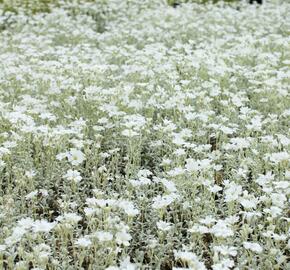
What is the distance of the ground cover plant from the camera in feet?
10.8

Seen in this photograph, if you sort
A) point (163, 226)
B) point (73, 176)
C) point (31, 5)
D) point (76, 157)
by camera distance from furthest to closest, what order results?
point (31, 5), point (76, 157), point (73, 176), point (163, 226)

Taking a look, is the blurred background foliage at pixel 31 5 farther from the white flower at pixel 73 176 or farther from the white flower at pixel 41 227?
the white flower at pixel 41 227

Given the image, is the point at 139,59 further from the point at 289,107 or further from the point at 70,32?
the point at 70,32

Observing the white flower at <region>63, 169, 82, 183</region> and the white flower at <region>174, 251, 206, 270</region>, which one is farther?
the white flower at <region>63, 169, 82, 183</region>

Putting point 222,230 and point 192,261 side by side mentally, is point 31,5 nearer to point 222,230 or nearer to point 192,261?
point 222,230

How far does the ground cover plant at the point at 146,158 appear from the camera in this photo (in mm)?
3293

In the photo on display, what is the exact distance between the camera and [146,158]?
4.65 metres

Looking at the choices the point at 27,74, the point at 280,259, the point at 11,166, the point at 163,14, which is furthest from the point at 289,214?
the point at 163,14

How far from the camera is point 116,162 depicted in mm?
4348

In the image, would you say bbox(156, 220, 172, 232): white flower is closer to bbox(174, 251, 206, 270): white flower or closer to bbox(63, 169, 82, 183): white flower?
bbox(174, 251, 206, 270): white flower

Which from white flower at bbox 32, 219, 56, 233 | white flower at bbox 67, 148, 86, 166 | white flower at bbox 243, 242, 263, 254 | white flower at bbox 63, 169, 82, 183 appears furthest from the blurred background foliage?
white flower at bbox 243, 242, 263, 254

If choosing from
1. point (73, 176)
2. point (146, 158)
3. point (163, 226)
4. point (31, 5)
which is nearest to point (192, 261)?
point (163, 226)

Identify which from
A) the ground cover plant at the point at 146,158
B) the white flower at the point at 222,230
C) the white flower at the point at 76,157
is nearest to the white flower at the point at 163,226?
the ground cover plant at the point at 146,158

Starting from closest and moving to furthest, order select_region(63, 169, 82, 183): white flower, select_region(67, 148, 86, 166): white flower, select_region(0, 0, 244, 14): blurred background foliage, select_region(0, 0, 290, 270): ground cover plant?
select_region(0, 0, 290, 270): ground cover plant, select_region(63, 169, 82, 183): white flower, select_region(67, 148, 86, 166): white flower, select_region(0, 0, 244, 14): blurred background foliage
